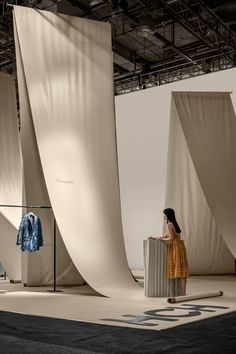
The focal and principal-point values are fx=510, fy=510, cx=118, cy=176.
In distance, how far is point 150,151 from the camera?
12438 millimetres

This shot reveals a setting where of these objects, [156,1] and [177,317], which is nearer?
[177,317]

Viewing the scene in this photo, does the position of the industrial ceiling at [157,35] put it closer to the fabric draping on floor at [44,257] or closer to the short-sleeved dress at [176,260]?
the fabric draping on floor at [44,257]

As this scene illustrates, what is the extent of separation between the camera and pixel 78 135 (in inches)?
293

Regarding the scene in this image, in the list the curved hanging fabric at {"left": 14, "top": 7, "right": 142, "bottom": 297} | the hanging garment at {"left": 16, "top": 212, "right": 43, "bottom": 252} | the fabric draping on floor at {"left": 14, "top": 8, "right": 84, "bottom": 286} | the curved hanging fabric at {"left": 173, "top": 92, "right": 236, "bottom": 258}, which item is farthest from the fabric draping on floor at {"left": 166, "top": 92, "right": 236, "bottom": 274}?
the hanging garment at {"left": 16, "top": 212, "right": 43, "bottom": 252}

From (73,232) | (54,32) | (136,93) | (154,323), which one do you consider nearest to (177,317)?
(154,323)

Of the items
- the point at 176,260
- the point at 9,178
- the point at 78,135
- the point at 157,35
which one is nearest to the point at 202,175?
the point at 78,135

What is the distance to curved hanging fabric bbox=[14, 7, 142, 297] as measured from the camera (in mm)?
7117

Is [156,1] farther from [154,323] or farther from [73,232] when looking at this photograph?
[154,323]

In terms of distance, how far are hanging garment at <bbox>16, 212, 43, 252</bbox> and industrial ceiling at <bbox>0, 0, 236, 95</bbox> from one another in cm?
467

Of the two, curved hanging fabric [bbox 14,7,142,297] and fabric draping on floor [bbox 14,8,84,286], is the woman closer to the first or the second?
curved hanging fabric [bbox 14,7,142,297]

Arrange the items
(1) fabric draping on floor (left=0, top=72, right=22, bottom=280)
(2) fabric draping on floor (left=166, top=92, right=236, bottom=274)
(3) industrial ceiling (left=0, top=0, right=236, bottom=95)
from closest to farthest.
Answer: (2) fabric draping on floor (left=166, top=92, right=236, bottom=274)
(1) fabric draping on floor (left=0, top=72, right=22, bottom=280)
(3) industrial ceiling (left=0, top=0, right=236, bottom=95)

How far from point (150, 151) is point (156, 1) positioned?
347 centimetres

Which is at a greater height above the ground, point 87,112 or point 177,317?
A: point 87,112

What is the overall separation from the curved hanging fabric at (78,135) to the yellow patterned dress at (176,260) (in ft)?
2.11
